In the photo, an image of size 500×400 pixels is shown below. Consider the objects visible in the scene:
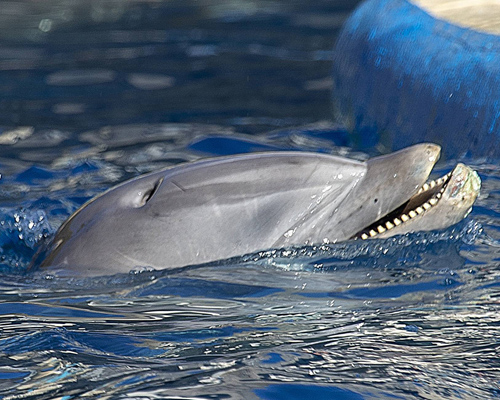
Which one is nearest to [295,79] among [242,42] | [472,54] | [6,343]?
[242,42]

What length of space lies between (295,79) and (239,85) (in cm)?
71

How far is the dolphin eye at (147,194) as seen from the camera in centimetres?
417

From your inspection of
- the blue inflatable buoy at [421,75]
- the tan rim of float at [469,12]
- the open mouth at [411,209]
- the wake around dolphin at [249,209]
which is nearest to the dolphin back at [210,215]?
the wake around dolphin at [249,209]

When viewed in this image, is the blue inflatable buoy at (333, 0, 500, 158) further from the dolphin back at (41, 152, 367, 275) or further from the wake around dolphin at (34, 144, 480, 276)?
the dolphin back at (41, 152, 367, 275)

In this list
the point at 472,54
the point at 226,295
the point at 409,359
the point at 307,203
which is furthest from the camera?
the point at 472,54

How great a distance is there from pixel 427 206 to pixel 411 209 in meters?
0.12

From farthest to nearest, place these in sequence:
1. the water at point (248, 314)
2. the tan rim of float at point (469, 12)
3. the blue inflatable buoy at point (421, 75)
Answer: the tan rim of float at point (469, 12) → the blue inflatable buoy at point (421, 75) → the water at point (248, 314)

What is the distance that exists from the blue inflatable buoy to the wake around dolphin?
175 centimetres

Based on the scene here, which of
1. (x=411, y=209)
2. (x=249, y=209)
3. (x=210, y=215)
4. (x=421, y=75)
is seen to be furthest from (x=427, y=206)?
(x=421, y=75)

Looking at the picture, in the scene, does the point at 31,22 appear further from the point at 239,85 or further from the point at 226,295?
the point at 226,295

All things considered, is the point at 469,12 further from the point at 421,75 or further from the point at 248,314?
the point at 248,314

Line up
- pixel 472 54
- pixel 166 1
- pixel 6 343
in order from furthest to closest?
pixel 166 1 < pixel 472 54 < pixel 6 343

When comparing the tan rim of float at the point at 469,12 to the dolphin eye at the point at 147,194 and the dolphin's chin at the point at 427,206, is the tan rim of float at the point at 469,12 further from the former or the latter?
the dolphin eye at the point at 147,194

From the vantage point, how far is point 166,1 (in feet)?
51.8
